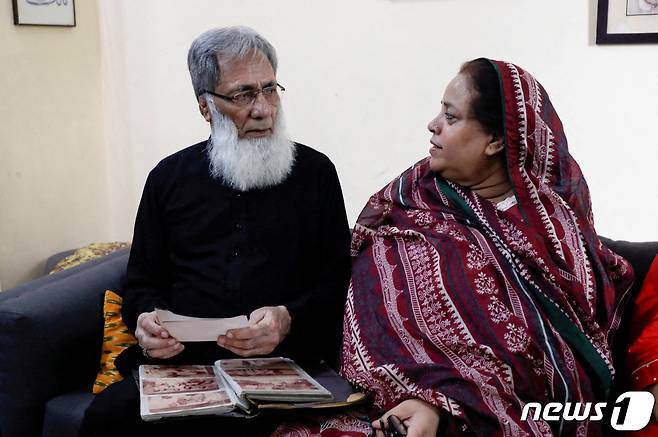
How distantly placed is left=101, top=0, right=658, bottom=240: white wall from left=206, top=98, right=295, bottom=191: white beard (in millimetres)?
1034

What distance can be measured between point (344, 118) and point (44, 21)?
131cm

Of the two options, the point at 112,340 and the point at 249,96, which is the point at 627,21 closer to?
the point at 249,96

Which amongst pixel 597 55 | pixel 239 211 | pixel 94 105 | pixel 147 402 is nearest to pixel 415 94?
pixel 597 55

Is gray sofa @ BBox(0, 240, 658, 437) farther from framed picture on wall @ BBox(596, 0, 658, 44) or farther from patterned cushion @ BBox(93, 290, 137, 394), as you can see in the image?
framed picture on wall @ BBox(596, 0, 658, 44)

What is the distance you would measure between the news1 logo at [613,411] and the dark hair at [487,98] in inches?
27.3

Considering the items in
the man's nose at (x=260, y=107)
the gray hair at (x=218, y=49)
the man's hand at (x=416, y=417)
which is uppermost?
the gray hair at (x=218, y=49)

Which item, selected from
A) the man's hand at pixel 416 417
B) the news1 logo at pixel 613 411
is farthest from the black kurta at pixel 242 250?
the news1 logo at pixel 613 411

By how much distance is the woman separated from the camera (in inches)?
73.6

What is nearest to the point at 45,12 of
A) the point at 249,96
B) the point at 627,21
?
the point at 249,96

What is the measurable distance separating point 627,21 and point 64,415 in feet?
7.52

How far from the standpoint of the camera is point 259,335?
2049mm

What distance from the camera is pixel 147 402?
6.06ft

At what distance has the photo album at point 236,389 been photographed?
72.0 inches

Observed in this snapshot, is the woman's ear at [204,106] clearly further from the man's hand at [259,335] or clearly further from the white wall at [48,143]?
the white wall at [48,143]
